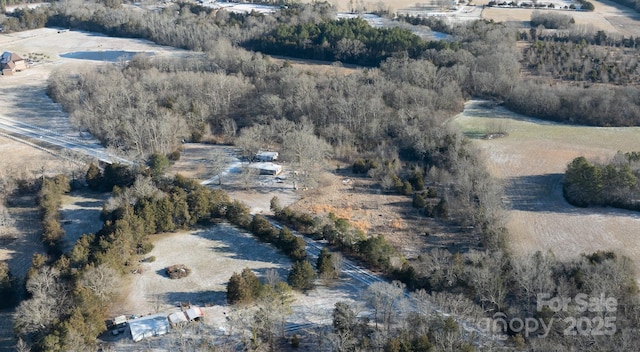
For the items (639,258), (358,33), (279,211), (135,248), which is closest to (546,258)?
(639,258)

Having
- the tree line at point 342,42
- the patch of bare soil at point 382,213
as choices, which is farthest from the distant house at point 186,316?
the tree line at point 342,42

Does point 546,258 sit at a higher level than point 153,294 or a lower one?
higher

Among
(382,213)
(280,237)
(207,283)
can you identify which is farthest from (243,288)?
(382,213)

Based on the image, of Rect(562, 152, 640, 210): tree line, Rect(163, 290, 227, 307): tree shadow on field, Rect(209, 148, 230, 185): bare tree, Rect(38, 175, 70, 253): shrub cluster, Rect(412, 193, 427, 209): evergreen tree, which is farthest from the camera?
Rect(209, 148, 230, 185): bare tree

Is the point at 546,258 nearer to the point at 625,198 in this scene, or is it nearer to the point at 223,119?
the point at 625,198

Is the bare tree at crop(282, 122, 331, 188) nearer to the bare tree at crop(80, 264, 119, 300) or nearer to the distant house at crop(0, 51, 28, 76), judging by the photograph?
the bare tree at crop(80, 264, 119, 300)

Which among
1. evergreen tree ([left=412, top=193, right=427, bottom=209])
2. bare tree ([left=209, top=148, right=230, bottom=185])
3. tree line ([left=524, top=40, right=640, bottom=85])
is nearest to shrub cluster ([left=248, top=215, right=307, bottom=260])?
bare tree ([left=209, top=148, right=230, bottom=185])

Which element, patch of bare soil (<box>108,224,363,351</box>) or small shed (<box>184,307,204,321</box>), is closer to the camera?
small shed (<box>184,307,204,321</box>)
